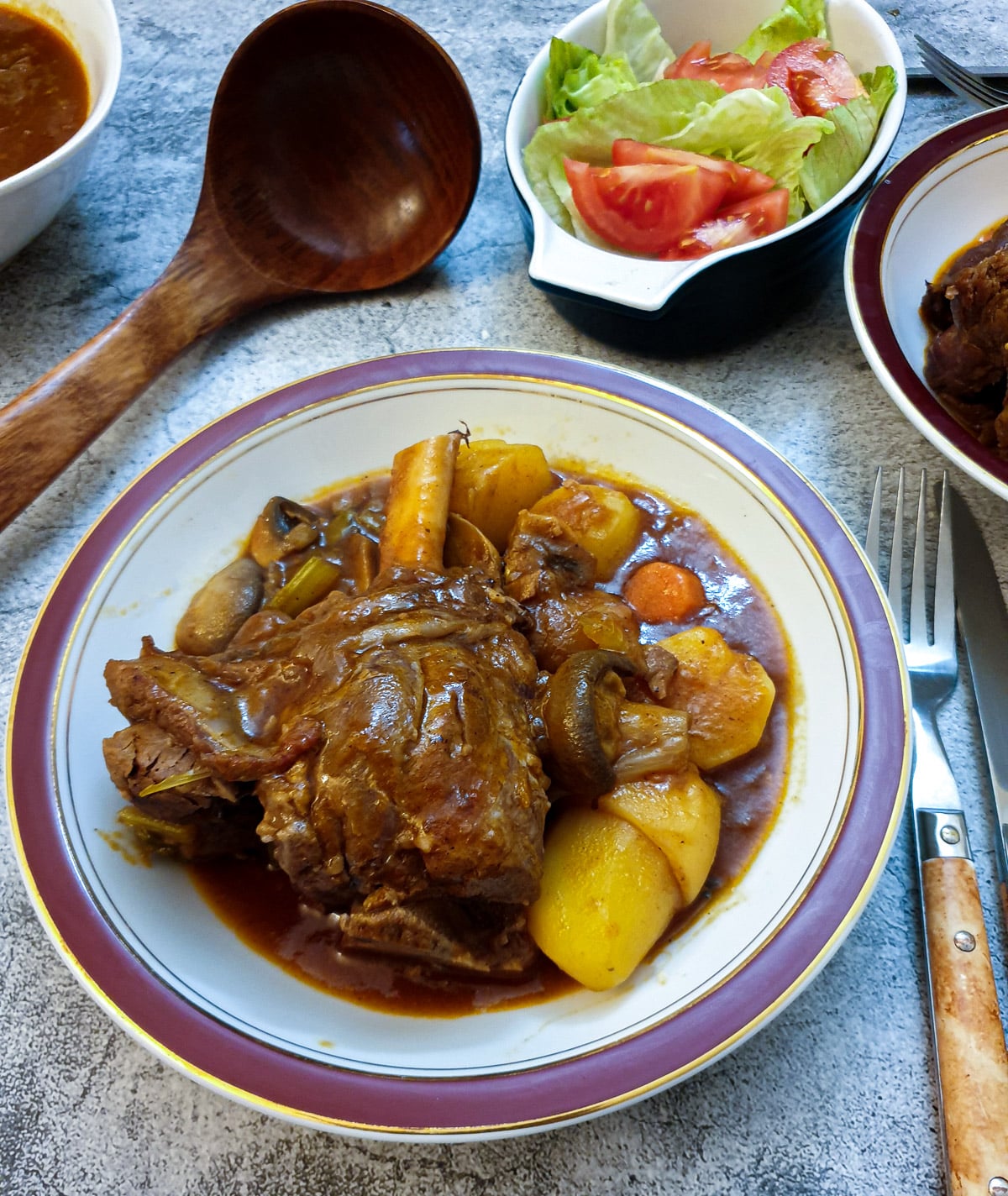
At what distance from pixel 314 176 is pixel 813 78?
4.45ft

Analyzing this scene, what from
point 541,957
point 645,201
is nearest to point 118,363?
point 645,201

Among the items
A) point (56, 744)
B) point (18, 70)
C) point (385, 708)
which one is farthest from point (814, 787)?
point (18, 70)

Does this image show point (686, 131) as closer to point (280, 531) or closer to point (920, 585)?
point (920, 585)

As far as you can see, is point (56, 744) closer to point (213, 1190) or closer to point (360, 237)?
point (213, 1190)

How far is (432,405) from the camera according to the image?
2.02 meters

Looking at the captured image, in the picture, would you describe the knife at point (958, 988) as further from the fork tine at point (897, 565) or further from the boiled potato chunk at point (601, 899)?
the boiled potato chunk at point (601, 899)

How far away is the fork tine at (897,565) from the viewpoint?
1.85m

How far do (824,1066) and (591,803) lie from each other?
0.55 m

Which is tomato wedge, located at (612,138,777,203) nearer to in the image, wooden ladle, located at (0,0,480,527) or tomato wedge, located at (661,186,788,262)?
tomato wedge, located at (661,186,788,262)

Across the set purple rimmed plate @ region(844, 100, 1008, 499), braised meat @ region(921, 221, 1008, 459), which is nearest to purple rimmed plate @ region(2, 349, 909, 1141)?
purple rimmed plate @ region(844, 100, 1008, 499)

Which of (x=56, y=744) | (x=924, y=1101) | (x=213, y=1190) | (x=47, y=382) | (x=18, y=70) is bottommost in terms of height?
(x=924, y=1101)

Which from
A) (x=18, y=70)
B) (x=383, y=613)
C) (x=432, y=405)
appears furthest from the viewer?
(x=18, y=70)

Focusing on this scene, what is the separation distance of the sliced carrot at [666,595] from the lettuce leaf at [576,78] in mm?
1408

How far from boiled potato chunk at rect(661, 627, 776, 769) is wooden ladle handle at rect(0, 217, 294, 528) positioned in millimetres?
1453
